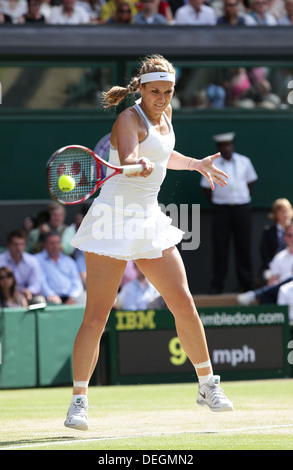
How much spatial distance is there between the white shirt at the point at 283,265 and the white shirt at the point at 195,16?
146 inches

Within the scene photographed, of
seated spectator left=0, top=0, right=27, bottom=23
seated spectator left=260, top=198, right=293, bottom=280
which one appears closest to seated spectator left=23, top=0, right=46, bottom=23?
seated spectator left=0, top=0, right=27, bottom=23

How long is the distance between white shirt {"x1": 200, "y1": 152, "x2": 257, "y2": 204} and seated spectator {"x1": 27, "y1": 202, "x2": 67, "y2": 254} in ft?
6.72

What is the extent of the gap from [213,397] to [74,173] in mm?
1484

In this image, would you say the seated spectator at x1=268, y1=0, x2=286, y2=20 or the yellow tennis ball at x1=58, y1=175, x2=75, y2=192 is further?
the seated spectator at x1=268, y1=0, x2=286, y2=20

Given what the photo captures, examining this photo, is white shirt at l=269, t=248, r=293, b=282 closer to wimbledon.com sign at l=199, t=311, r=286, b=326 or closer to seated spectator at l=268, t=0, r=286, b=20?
wimbledon.com sign at l=199, t=311, r=286, b=326

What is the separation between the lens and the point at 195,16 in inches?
506

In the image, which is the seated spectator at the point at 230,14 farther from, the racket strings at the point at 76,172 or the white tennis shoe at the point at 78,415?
the white tennis shoe at the point at 78,415

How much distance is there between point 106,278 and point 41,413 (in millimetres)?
1763

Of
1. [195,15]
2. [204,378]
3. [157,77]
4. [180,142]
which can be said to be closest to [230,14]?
[195,15]

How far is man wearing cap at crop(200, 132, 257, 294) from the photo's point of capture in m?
12.1

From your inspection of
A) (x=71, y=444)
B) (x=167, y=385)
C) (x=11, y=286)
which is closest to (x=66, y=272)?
(x=11, y=286)

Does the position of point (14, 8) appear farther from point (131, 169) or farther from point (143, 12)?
point (131, 169)

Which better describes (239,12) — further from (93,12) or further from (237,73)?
(93,12)

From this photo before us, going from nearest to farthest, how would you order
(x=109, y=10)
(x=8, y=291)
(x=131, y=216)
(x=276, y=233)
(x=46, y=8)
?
(x=131, y=216), (x=8, y=291), (x=276, y=233), (x=46, y=8), (x=109, y=10)
